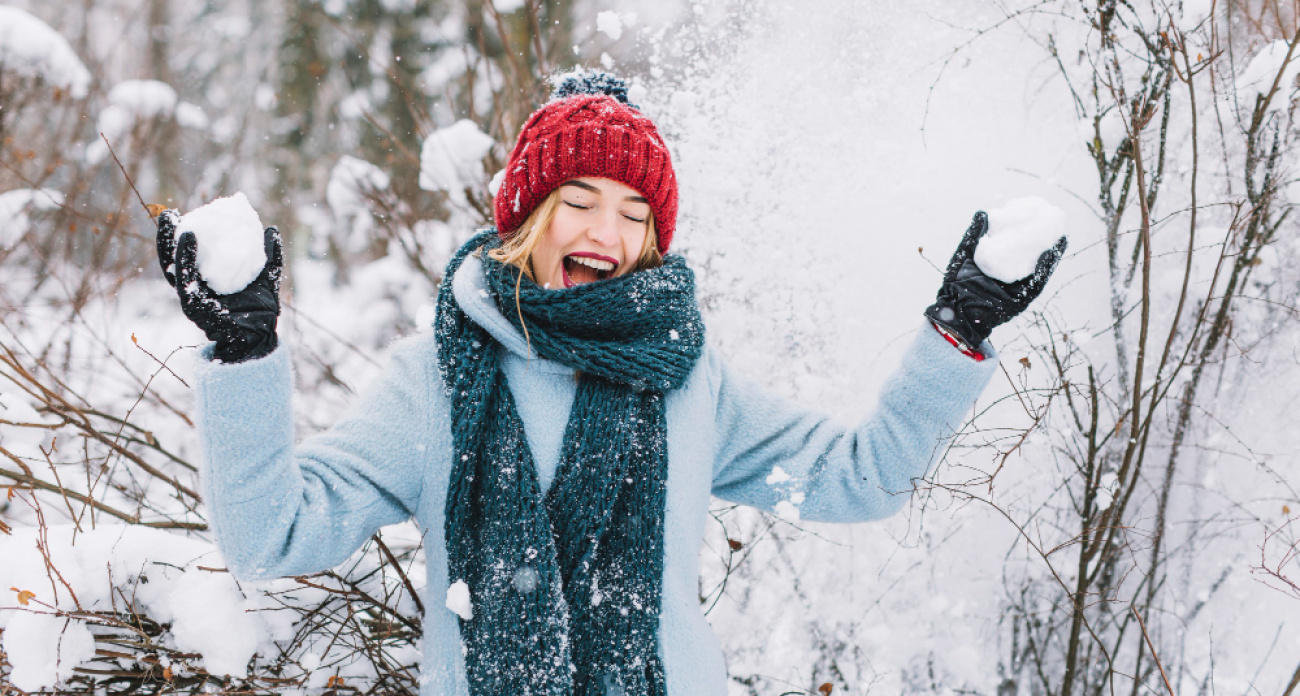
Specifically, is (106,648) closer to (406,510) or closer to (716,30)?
(406,510)

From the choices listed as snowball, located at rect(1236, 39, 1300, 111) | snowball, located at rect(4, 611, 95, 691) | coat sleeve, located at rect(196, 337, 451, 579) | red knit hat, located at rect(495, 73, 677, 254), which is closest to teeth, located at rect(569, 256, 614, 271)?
red knit hat, located at rect(495, 73, 677, 254)

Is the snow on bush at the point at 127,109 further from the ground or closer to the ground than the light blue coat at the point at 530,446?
further from the ground

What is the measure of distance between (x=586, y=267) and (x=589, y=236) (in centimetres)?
7

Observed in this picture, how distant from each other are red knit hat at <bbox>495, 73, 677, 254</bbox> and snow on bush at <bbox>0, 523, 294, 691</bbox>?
97cm

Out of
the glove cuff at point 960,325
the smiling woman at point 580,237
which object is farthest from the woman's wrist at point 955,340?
the smiling woman at point 580,237

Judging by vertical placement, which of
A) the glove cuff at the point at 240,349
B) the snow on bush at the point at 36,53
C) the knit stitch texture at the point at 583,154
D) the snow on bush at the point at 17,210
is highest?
the snow on bush at the point at 36,53

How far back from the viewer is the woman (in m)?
1.24

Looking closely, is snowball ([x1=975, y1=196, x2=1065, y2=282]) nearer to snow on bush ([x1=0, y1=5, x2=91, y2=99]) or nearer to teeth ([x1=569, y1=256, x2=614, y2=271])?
teeth ([x1=569, y1=256, x2=614, y2=271])

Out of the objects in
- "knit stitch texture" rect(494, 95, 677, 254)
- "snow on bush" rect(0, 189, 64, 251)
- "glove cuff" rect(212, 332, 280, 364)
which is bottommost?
"glove cuff" rect(212, 332, 280, 364)

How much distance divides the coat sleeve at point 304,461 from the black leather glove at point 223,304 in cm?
3

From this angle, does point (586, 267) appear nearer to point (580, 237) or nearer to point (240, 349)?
point (580, 237)

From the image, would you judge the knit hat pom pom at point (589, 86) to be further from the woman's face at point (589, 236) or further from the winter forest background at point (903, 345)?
the winter forest background at point (903, 345)

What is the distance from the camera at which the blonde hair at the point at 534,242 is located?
1397mm

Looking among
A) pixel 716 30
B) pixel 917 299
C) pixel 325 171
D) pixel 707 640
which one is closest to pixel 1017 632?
pixel 917 299
